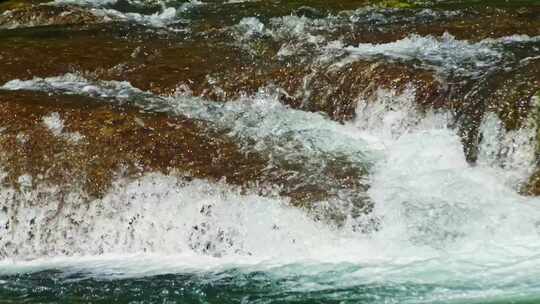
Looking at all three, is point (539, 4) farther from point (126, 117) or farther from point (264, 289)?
point (264, 289)

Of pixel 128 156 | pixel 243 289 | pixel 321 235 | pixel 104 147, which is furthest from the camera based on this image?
pixel 104 147

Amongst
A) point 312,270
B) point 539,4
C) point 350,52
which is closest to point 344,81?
point 350,52

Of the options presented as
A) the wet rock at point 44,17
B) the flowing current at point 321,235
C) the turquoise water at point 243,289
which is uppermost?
the wet rock at point 44,17

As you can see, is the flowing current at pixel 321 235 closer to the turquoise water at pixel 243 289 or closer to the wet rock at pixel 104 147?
the turquoise water at pixel 243 289

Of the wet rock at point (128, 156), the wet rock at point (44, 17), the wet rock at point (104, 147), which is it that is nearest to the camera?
the wet rock at point (128, 156)

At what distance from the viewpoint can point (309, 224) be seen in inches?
328

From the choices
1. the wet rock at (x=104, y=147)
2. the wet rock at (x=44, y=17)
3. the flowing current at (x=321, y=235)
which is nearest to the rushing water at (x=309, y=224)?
the flowing current at (x=321, y=235)

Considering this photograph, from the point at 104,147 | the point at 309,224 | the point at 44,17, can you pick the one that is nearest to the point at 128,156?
the point at 104,147

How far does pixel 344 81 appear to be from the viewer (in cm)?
1054

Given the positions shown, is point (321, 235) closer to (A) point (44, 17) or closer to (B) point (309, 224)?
(B) point (309, 224)

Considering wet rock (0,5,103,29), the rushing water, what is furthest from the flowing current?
wet rock (0,5,103,29)

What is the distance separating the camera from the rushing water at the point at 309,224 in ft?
24.3

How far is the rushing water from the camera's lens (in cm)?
741

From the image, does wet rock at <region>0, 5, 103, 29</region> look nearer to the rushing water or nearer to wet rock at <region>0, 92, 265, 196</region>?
the rushing water
